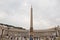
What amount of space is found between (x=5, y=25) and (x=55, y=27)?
2829mm

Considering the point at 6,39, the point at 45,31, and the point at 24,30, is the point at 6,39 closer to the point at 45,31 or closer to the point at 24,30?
the point at 24,30

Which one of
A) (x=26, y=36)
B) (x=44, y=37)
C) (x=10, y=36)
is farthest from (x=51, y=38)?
(x=10, y=36)

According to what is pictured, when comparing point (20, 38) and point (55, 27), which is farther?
point (20, 38)

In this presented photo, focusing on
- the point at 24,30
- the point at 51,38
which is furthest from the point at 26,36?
the point at 51,38

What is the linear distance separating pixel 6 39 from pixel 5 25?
80cm

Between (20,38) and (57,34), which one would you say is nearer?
(57,34)

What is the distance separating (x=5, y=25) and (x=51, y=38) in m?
2.73

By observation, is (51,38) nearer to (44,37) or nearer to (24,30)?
(44,37)

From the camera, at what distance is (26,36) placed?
8336 mm

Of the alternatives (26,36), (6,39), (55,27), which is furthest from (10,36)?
(55,27)

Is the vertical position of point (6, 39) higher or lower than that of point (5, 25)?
lower

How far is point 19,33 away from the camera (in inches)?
332

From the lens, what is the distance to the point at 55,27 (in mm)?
7977

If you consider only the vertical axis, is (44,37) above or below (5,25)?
below
